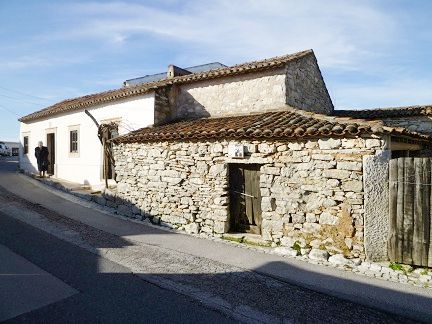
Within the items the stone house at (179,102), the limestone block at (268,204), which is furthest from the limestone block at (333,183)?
the stone house at (179,102)

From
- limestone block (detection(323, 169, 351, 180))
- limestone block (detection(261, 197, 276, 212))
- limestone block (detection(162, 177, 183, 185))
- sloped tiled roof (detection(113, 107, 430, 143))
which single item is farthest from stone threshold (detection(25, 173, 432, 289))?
sloped tiled roof (detection(113, 107, 430, 143))

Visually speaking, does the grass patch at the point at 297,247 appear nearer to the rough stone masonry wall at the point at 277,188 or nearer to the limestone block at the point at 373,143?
the rough stone masonry wall at the point at 277,188

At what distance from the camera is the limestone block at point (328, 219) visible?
21.0ft

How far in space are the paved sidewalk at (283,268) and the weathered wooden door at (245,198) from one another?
96 centimetres

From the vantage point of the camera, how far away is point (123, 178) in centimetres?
1066

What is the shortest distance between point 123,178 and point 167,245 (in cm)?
430

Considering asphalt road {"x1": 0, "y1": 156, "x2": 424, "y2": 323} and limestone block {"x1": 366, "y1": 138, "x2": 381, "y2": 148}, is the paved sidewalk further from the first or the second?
limestone block {"x1": 366, "y1": 138, "x2": 381, "y2": 148}

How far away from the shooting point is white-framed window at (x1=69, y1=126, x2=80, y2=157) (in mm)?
14518

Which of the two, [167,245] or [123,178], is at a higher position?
[123,178]

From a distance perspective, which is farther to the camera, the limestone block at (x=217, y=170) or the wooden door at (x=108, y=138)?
the wooden door at (x=108, y=138)

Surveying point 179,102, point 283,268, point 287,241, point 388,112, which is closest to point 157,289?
point 283,268

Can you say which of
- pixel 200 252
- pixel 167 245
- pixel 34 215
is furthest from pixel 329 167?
pixel 34 215

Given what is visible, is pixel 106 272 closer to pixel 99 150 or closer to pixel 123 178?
pixel 123 178

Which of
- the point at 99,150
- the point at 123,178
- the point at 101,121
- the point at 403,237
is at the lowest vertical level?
the point at 403,237
